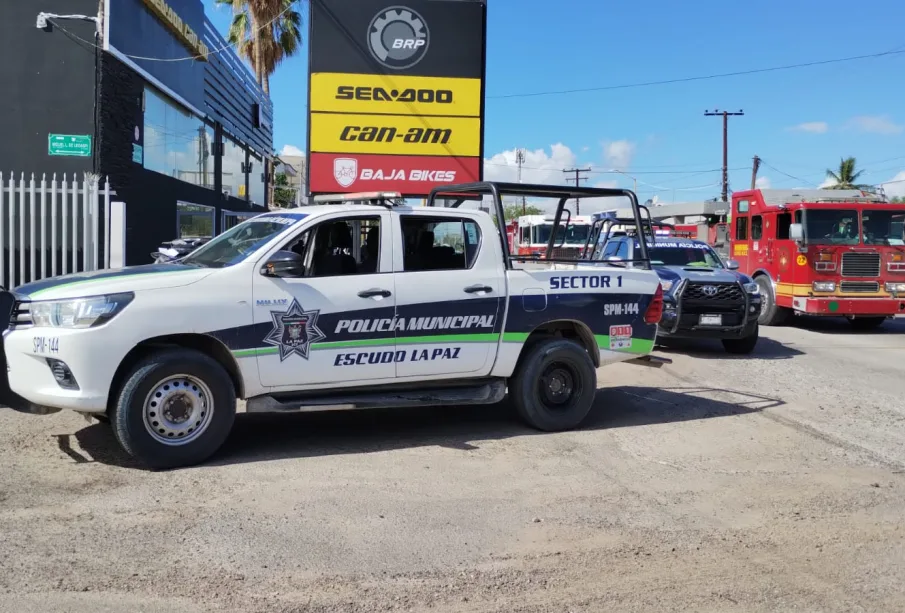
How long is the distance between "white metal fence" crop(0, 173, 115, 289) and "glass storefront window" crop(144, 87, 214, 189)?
3.22m

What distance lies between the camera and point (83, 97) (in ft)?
44.9

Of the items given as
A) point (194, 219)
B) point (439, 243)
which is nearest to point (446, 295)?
point (439, 243)

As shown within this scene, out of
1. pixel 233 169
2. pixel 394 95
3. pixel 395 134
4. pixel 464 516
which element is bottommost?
pixel 464 516

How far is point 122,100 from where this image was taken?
14.5m

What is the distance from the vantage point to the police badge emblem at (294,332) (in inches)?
246

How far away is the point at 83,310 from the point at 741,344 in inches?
405

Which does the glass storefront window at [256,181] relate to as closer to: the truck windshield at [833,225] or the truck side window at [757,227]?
the truck side window at [757,227]

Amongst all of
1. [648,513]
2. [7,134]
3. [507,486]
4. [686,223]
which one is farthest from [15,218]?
[686,223]

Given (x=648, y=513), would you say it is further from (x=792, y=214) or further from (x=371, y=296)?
(x=792, y=214)

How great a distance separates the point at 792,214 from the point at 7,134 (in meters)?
14.0

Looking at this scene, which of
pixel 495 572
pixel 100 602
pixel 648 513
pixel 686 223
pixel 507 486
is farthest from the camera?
pixel 686 223

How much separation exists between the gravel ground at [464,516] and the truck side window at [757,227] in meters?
9.77

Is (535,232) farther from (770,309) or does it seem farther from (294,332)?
(294,332)

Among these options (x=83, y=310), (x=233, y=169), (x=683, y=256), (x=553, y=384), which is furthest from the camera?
(x=233, y=169)
